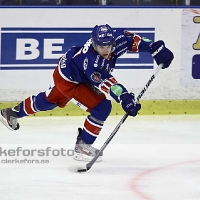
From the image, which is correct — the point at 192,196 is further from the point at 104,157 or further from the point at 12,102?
the point at 12,102

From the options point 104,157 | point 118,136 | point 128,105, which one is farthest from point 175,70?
point 128,105

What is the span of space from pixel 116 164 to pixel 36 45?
2104 millimetres

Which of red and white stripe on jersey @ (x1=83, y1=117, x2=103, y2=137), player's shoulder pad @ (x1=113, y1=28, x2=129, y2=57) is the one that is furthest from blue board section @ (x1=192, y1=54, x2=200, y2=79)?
red and white stripe on jersey @ (x1=83, y1=117, x2=103, y2=137)

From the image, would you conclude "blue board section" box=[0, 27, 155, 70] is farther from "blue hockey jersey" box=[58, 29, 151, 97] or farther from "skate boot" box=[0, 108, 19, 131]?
"blue hockey jersey" box=[58, 29, 151, 97]

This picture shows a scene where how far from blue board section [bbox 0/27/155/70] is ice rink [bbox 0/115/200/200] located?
20.5 inches

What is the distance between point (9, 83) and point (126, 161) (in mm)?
1963

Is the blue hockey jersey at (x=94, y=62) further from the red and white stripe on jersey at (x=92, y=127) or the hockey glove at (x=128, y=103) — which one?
the red and white stripe on jersey at (x=92, y=127)

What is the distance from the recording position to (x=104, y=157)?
455cm

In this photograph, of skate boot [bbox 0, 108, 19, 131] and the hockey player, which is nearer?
the hockey player

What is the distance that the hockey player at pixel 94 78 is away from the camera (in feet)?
13.1

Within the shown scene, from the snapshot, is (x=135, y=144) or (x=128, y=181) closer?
(x=128, y=181)

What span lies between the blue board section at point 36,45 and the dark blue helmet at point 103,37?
2.14 m

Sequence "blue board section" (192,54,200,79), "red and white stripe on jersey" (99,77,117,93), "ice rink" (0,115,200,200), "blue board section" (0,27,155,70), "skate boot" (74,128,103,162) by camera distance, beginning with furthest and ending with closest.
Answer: "blue board section" (192,54,200,79) < "blue board section" (0,27,155,70) < "skate boot" (74,128,103,162) < "red and white stripe on jersey" (99,77,117,93) < "ice rink" (0,115,200,200)

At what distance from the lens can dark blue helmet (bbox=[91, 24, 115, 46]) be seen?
13.0 feet
